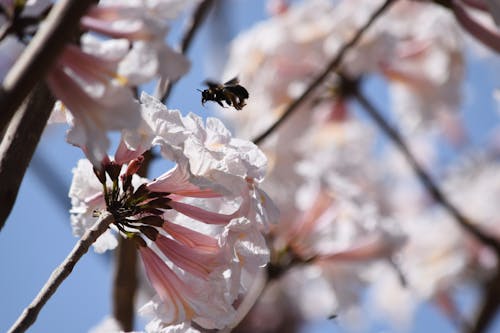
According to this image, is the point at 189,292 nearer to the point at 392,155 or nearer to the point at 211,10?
the point at 211,10

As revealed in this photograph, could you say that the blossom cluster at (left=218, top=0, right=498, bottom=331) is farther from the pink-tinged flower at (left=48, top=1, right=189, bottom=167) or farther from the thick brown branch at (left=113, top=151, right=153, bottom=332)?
the pink-tinged flower at (left=48, top=1, right=189, bottom=167)

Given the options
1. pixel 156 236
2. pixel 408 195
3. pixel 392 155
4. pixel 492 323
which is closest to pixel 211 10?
pixel 156 236

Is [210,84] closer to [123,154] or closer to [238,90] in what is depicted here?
[238,90]

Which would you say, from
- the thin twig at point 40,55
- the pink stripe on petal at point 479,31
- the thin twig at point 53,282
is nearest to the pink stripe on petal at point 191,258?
the thin twig at point 53,282

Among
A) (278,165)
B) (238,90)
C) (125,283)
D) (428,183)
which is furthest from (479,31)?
(278,165)

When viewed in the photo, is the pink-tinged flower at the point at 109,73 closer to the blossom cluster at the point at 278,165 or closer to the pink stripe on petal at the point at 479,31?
the blossom cluster at the point at 278,165

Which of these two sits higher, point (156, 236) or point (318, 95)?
point (156, 236)
